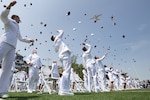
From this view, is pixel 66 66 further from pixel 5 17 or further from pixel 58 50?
pixel 5 17

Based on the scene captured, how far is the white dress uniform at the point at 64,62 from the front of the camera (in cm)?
1013

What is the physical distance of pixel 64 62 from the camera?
1027 centimetres

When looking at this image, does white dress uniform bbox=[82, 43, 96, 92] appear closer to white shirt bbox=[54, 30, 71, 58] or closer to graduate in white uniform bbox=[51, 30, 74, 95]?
white shirt bbox=[54, 30, 71, 58]

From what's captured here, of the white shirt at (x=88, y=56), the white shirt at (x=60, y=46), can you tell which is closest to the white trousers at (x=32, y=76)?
the white shirt at (x=88, y=56)

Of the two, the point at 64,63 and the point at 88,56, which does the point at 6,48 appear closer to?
the point at 64,63

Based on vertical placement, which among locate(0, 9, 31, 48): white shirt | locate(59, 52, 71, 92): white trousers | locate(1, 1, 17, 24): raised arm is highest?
locate(1, 1, 17, 24): raised arm

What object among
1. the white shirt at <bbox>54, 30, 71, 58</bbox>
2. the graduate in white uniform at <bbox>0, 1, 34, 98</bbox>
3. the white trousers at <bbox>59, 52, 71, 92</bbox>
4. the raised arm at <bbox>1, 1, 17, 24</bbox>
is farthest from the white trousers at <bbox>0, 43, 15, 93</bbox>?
the white shirt at <bbox>54, 30, 71, 58</bbox>

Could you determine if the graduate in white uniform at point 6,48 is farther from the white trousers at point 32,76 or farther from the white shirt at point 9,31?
the white trousers at point 32,76

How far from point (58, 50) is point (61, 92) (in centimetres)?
179

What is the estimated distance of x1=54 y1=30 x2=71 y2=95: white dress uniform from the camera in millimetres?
10133

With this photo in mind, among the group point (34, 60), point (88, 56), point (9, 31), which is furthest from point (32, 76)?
point (9, 31)

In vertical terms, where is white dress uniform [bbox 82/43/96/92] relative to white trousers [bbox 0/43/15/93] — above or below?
above

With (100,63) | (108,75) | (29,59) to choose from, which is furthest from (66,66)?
(108,75)

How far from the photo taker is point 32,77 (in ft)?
53.5
